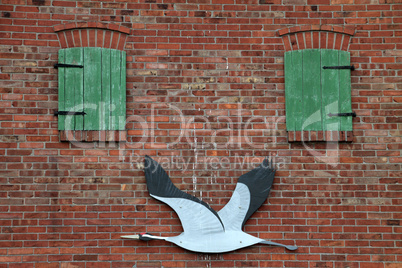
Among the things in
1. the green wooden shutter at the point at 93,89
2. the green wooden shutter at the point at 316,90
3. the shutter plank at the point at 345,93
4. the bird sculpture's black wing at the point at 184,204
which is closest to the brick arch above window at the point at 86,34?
the green wooden shutter at the point at 93,89

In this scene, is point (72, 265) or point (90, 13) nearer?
point (72, 265)

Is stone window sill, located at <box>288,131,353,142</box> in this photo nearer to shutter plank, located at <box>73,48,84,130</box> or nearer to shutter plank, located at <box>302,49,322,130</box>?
shutter plank, located at <box>302,49,322,130</box>

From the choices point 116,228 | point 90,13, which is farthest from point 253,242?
point 90,13

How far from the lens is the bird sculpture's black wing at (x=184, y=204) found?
19.9ft

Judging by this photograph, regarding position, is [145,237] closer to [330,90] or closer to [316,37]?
[330,90]

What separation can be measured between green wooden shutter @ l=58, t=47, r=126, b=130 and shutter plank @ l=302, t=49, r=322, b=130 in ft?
7.15

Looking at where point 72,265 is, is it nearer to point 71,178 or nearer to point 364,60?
point 71,178

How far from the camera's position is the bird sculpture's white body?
603 cm

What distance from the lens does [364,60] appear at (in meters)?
6.41

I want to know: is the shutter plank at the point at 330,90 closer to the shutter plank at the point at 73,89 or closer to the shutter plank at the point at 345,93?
the shutter plank at the point at 345,93

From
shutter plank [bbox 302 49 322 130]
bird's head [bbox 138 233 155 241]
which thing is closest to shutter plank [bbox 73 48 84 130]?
bird's head [bbox 138 233 155 241]

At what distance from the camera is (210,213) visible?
6.11 metres

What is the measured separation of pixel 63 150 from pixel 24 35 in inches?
58.1

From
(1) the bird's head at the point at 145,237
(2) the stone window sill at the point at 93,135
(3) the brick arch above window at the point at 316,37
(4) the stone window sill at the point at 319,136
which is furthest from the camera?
(3) the brick arch above window at the point at 316,37
